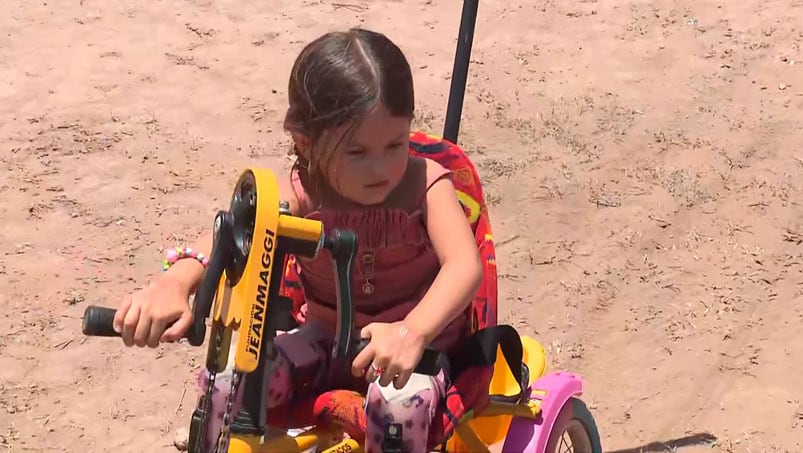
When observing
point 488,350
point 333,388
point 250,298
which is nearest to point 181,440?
point 333,388

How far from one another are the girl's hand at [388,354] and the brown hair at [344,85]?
1.28 ft

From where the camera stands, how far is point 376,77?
1763 millimetres

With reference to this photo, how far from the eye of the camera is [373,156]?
1811 millimetres

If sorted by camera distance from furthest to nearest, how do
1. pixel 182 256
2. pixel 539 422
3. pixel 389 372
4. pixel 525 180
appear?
pixel 525 180
pixel 539 422
pixel 182 256
pixel 389 372

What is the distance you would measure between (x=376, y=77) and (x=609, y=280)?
1.98 metres

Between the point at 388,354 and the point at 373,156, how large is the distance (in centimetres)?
41

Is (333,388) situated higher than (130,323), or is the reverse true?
(130,323)

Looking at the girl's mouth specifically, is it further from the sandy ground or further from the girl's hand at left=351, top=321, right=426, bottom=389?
the sandy ground

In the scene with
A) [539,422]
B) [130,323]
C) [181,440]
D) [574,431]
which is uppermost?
[130,323]

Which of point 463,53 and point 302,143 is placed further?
point 463,53

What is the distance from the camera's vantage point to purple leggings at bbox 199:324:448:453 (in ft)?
6.10

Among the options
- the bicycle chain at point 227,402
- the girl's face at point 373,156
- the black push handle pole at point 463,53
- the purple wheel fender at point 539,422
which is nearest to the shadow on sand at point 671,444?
the purple wheel fender at point 539,422

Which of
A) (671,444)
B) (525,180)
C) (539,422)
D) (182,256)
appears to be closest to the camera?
(182,256)

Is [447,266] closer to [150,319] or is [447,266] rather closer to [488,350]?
[488,350]
